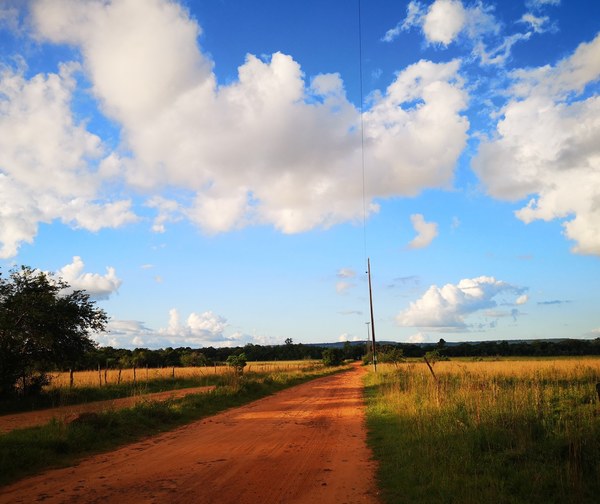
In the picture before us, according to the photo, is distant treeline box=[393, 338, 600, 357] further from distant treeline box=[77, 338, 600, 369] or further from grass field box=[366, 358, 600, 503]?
grass field box=[366, 358, 600, 503]

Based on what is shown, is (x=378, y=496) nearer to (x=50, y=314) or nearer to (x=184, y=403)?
(x=184, y=403)

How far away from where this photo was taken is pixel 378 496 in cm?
654

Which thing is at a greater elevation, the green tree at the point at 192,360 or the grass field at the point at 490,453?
the grass field at the point at 490,453

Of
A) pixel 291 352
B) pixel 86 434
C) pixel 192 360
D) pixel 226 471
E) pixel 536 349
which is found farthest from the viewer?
pixel 291 352

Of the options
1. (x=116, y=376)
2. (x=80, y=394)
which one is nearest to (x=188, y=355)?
(x=116, y=376)

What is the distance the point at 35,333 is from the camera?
68.8 ft

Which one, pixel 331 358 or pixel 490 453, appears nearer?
pixel 490 453

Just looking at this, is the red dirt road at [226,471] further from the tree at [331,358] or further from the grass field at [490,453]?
the tree at [331,358]

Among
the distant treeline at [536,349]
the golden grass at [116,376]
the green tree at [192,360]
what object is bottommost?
the distant treeline at [536,349]

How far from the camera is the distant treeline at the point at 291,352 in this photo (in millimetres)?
59906

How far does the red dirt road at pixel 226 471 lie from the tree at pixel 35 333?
12.6 m

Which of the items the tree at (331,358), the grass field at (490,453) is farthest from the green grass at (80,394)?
the tree at (331,358)

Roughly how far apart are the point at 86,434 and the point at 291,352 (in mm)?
127168

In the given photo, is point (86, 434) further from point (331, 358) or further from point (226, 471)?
point (331, 358)
